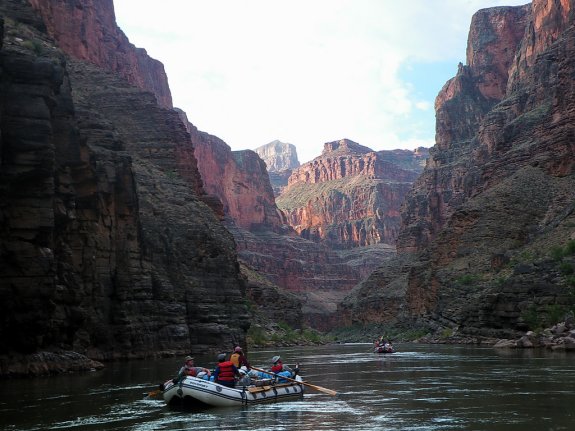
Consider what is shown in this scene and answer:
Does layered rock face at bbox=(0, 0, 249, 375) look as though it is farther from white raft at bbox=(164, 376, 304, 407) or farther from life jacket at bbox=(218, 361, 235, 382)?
life jacket at bbox=(218, 361, 235, 382)

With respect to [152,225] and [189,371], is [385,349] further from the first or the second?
[189,371]

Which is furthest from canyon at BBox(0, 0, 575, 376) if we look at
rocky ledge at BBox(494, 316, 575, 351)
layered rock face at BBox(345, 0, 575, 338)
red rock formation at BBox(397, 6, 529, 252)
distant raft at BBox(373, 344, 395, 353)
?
red rock formation at BBox(397, 6, 529, 252)

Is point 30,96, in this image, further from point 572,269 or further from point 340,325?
point 340,325

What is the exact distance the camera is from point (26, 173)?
39.8m

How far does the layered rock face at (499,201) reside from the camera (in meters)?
71.4

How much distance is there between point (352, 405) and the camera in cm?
2650

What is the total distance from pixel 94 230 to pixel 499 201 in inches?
2639

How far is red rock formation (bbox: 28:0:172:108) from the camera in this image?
106m

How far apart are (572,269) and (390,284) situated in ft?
319

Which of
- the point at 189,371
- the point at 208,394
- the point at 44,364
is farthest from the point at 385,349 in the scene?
the point at 208,394

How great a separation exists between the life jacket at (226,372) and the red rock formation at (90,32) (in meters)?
76.4

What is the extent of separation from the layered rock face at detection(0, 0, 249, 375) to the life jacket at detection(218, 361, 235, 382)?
15.8 meters

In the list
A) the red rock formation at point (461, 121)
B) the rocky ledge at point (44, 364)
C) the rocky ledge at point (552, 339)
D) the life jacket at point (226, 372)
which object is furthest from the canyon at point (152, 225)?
the red rock formation at point (461, 121)

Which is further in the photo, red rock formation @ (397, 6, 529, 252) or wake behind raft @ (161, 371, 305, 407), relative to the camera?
red rock formation @ (397, 6, 529, 252)
